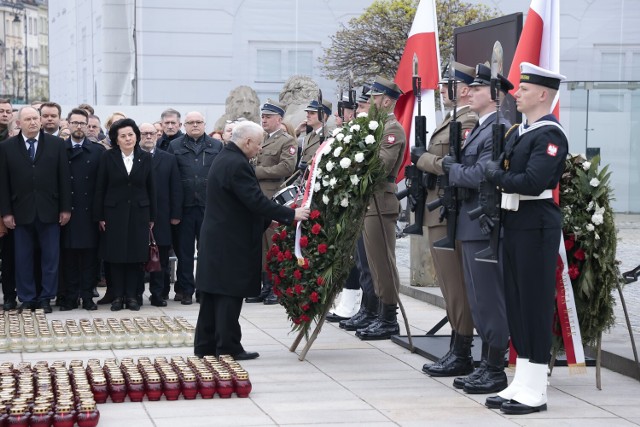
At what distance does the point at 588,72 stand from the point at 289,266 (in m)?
19.3

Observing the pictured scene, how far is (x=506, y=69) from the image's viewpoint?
29.8 ft

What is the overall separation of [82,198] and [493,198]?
584 centimetres

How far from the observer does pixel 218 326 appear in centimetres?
848

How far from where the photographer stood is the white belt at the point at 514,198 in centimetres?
669

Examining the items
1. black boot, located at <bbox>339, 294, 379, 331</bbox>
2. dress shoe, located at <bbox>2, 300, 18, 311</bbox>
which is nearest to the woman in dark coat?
dress shoe, located at <bbox>2, 300, 18, 311</bbox>

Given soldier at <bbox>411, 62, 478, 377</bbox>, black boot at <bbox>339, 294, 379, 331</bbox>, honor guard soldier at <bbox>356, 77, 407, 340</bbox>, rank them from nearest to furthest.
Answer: soldier at <bbox>411, 62, 478, 377</bbox>
honor guard soldier at <bbox>356, 77, 407, 340</bbox>
black boot at <bbox>339, 294, 379, 331</bbox>

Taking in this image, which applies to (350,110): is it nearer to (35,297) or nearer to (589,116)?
(35,297)

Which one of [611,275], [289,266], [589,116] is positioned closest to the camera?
[611,275]

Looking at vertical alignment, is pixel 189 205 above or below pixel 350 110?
below

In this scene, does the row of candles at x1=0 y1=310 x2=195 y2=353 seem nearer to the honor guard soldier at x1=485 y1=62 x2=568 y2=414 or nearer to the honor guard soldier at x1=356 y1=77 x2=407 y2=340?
the honor guard soldier at x1=356 y1=77 x2=407 y2=340

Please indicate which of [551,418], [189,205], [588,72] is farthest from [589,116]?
[551,418]

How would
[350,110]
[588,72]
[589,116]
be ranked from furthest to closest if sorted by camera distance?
[588,72]
[589,116]
[350,110]

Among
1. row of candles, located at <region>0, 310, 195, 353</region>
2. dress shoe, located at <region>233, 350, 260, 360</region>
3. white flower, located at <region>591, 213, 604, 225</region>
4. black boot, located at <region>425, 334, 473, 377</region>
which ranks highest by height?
white flower, located at <region>591, 213, 604, 225</region>

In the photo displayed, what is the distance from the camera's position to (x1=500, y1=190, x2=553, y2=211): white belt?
22.0ft
